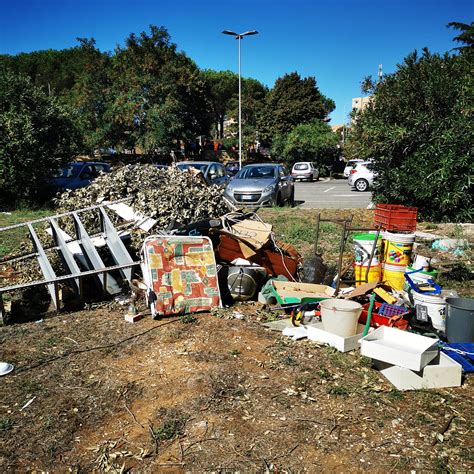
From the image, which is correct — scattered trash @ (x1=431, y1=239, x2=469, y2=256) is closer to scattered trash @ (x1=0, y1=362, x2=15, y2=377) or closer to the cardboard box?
the cardboard box

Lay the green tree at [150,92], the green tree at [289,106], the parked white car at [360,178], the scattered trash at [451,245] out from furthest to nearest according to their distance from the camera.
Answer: the green tree at [289,106], the green tree at [150,92], the parked white car at [360,178], the scattered trash at [451,245]

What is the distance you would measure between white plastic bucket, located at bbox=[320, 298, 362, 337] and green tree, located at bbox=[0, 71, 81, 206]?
38.9ft

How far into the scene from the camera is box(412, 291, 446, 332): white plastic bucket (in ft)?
15.0

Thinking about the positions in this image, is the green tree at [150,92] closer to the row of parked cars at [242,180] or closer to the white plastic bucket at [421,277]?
the row of parked cars at [242,180]

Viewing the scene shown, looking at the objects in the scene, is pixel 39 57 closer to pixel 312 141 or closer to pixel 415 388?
pixel 312 141

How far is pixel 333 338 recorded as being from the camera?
4.23 meters

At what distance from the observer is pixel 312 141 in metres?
34.3

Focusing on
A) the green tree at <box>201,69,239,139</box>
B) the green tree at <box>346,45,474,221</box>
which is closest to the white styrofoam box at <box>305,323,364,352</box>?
the green tree at <box>346,45,474,221</box>

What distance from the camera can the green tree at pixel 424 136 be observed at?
973 cm

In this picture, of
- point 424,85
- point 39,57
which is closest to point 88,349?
point 424,85

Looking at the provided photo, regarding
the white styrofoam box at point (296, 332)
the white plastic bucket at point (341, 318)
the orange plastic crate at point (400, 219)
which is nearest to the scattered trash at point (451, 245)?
the orange plastic crate at point (400, 219)

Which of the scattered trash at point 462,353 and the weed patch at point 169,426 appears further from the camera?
the scattered trash at point 462,353

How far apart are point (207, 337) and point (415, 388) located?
2.07 meters

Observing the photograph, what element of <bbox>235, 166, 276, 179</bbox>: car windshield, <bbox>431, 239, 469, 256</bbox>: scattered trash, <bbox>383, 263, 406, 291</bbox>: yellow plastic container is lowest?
<bbox>431, 239, 469, 256</bbox>: scattered trash
